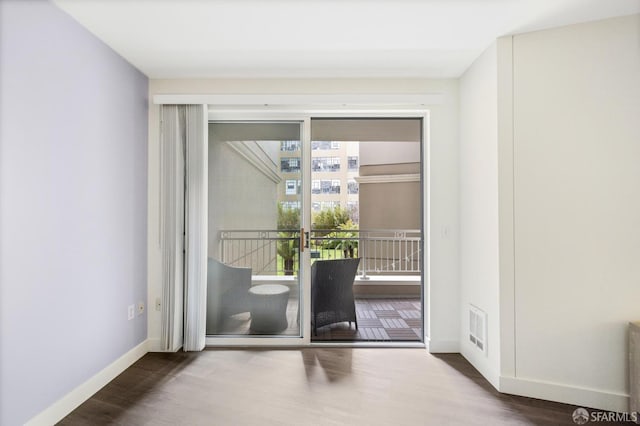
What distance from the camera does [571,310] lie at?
1.93m

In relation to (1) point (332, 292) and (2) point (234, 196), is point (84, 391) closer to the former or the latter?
(2) point (234, 196)

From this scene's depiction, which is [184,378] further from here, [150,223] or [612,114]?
[612,114]

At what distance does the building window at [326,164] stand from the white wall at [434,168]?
1.41 metres

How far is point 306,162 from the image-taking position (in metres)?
2.81

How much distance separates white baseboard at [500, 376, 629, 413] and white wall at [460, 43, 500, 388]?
0.36 feet

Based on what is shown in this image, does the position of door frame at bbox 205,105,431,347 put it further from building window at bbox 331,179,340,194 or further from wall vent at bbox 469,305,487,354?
building window at bbox 331,179,340,194

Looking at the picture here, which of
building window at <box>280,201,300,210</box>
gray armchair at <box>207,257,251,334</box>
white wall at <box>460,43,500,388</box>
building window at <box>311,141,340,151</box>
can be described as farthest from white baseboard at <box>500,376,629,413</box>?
building window at <box>311,141,340,151</box>

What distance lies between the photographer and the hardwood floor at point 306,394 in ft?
5.86

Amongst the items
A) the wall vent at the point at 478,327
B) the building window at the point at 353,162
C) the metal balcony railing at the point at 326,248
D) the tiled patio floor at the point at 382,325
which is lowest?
the tiled patio floor at the point at 382,325

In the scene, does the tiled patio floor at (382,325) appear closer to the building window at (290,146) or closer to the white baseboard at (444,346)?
the white baseboard at (444,346)

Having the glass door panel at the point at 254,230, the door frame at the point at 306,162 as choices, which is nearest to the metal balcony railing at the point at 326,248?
the glass door panel at the point at 254,230

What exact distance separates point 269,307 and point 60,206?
176 centimetres

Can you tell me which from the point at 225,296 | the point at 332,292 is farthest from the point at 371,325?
the point at 225,296

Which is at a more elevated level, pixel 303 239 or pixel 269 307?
pixel 303 239
